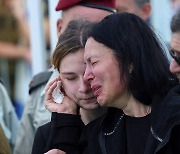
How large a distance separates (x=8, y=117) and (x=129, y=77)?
1.82 metres

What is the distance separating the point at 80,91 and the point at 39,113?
909 millimetres

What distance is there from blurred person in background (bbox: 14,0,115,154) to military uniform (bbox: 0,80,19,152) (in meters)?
0.27

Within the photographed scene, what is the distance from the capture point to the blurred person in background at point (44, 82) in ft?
14.0

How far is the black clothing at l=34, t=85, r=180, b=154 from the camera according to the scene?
301cm

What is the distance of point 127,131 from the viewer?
324 centimetres

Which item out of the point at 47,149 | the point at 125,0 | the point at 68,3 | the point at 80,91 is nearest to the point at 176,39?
the point at 80,91

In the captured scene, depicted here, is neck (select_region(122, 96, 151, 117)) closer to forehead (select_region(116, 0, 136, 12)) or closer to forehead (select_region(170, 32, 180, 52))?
forehead (select_region(170, 32, 180, 52))

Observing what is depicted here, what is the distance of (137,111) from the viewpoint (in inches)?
127

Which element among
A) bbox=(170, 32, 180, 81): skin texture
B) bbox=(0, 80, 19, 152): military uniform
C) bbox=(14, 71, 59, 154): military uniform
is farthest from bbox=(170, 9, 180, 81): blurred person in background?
bbox=(0, 80, 19, 152): military uniform

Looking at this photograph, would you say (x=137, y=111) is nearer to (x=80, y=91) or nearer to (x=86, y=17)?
(x=80, y=91)

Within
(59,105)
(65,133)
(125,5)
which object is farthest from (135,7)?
(65,133)

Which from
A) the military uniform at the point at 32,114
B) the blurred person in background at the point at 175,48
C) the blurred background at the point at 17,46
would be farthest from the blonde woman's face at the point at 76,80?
the blurred background at the point at 17,46

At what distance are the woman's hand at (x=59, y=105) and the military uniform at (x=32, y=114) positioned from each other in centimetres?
57

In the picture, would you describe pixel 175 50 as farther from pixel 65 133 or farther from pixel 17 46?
pixel 17 46
